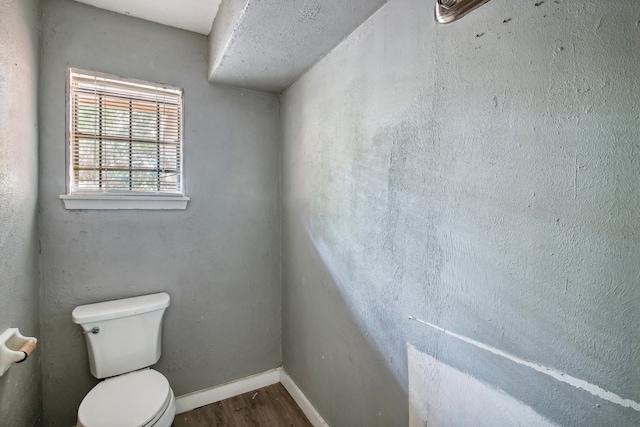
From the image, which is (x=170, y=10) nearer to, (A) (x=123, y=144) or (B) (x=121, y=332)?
(A) (x=123, y=144)

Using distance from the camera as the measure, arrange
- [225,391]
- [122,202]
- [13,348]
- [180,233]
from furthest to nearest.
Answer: [225,391] → [180,233] → [122,202] → [13,348]

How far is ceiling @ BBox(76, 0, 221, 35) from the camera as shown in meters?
1.57

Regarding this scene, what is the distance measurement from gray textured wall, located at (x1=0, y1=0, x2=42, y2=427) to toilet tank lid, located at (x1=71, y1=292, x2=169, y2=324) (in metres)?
0.20

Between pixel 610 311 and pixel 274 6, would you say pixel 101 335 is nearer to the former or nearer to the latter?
pixel 274 6

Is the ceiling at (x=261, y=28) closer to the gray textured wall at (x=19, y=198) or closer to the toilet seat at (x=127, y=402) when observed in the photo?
the gray textured wall at (x=19, y=198)

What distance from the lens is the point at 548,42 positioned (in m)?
0.69

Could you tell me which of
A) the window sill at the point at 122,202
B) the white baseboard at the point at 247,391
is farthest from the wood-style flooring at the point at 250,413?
the window sill at the point at 122,202

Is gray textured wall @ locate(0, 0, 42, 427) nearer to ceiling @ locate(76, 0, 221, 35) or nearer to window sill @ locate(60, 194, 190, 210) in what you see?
window sill @ locate(60, 194, 190, 210)

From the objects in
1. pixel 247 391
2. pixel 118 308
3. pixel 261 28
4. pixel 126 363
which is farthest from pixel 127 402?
pixel 261 28

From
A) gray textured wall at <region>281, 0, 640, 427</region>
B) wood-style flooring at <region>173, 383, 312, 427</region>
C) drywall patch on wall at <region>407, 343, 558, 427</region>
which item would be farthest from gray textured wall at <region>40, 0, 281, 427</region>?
drywall patch on wall at <region>407, 343, 558, 427</region>

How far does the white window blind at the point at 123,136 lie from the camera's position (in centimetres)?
160

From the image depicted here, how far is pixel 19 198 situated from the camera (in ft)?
4.11

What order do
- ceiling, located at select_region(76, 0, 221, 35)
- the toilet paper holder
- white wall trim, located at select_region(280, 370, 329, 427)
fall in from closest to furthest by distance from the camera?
the toilet paper holder < ceiling, located at select_region(76, 0, 221, 35) < white wall trim, located at select_region(280, 370, 329, 427)

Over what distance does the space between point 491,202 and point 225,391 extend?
205 cm
